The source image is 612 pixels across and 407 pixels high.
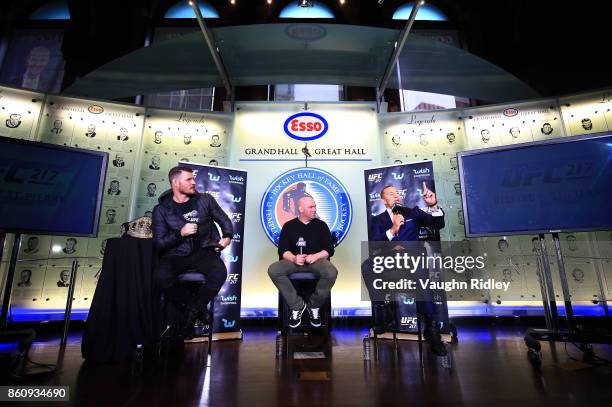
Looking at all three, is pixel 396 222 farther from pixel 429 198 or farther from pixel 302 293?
pixel 302 293

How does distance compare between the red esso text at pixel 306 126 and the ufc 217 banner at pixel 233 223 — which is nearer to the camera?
the ufc 217 banner at pixel 233 223

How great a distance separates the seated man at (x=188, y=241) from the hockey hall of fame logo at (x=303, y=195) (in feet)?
6.36

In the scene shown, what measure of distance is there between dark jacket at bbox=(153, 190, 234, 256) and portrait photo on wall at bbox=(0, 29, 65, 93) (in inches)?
212

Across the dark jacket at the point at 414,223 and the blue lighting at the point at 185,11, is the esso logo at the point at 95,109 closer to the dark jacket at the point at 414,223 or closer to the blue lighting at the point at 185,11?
the blue lighting at the point at 185,11

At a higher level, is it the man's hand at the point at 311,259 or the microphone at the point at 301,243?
the microphone at the point at 301,243

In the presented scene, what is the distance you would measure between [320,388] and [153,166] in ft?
14.6

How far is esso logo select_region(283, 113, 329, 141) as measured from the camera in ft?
17.0

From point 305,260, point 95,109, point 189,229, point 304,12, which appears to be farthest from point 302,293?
point 304,12

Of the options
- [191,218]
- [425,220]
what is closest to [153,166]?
[191,218]

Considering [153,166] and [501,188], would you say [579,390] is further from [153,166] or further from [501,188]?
[153,166]

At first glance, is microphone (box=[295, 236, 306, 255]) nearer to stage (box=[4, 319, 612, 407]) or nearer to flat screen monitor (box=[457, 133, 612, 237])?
stage (box=[4, 319, 612, 407])

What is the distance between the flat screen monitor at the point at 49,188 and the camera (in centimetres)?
263

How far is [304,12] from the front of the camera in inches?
285

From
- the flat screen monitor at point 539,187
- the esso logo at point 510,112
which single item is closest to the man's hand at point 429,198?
the flat screen monitor at point 539,187
